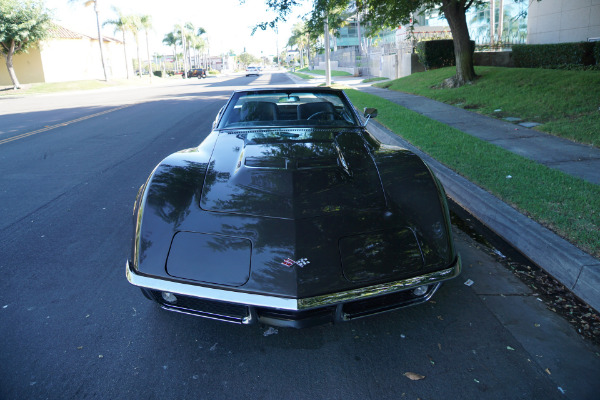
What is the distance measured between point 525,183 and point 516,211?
0.93 m

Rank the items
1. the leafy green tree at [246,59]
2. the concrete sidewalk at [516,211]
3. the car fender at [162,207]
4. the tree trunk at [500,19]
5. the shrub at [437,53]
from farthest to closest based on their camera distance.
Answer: the leafy green tree at [246,59] < the tree trunk at [500,19] < the shrub at [437,53] < the concrete sidewalk at [516,211] < the car fender at [162,207]

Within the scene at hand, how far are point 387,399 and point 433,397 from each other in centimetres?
23

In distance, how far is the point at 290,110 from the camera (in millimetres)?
4418

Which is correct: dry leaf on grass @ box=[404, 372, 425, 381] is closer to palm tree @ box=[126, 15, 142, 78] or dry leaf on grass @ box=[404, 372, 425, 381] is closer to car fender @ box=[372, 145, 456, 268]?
car fender @ box=[372, 145, 456, 268]

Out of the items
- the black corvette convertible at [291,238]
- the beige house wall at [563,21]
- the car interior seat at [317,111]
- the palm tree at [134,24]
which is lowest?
the black corvette convertible at [291,238]

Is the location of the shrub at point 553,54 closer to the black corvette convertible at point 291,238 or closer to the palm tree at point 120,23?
the black corvette convertible at point 291,238

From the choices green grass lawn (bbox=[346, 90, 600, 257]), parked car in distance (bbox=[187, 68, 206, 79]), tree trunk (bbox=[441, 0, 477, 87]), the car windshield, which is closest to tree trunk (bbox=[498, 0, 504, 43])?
tree trunk (bbox=[441, 0, 477, 87])

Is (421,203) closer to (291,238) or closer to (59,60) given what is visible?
(291,238)

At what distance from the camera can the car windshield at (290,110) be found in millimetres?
4152

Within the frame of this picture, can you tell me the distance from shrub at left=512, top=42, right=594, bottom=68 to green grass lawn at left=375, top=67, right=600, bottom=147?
10.4ft

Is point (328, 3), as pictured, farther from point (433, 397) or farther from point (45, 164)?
Answer: point (433, 397)

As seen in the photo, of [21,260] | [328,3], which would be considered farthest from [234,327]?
[328,3]

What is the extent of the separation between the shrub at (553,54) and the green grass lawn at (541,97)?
124 inches

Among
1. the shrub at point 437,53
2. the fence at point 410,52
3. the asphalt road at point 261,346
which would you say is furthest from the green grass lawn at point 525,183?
the shrub at point 437,53
